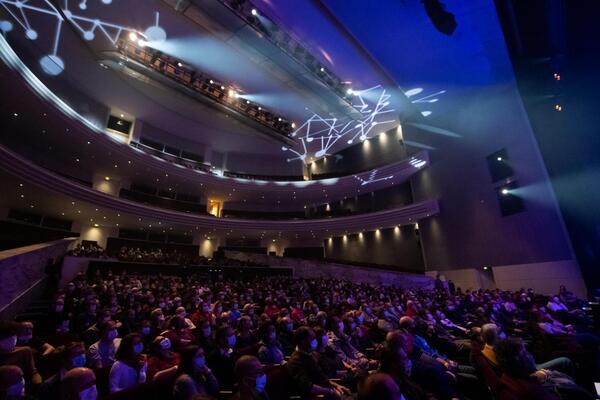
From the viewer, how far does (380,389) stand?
4.60 feet

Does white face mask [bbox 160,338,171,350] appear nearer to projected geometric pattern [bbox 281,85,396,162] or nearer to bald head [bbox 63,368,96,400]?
bald head [bbox 63,368,96,400]

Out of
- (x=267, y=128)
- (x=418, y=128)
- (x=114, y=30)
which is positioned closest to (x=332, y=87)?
(x=267, y=128)

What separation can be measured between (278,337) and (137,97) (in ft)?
50.1

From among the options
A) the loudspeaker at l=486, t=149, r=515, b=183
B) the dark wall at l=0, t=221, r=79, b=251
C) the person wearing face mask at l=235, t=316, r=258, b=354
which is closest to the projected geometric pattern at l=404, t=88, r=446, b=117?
the loudspeaker at l=486, t=149, r=515, b=183

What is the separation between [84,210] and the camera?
44.9ft

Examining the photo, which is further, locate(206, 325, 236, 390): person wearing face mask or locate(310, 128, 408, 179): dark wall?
locate(310, 128, 408, 179): dark wall

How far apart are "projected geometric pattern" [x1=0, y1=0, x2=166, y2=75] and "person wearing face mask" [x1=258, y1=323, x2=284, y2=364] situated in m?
12.1

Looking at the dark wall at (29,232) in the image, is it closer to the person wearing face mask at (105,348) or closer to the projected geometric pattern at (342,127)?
the person wearing face mask at (105,348)

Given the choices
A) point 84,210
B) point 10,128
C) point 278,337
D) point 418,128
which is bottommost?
point 278,337

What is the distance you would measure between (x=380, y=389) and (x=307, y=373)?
1.41 m

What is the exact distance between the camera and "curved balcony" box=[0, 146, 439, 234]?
960 cm

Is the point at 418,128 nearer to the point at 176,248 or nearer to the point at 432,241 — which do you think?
the point at 432,241

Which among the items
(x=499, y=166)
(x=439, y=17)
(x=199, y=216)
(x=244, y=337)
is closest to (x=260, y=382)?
(x=244, y=337)

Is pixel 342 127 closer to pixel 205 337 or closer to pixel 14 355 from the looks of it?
pixel 205 337
